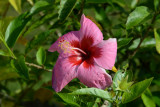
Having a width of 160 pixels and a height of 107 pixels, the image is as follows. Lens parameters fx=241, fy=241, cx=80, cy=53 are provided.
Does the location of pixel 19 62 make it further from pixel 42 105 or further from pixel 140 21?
pixel 42 105

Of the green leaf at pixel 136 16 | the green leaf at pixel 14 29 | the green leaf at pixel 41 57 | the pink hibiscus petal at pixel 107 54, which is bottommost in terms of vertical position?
the green leaf at pixel 41 57

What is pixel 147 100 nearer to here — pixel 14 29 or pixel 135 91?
pixel 135 91

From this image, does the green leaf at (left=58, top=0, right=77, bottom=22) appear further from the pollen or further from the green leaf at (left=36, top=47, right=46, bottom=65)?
the green leaf at (left=36, top=47, right=46, bottom=65)

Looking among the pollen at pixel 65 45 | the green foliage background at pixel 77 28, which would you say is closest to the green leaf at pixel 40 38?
the green foliage background at pixel 77 28

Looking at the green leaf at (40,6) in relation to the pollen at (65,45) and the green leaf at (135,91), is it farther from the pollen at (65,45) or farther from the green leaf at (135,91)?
the green leaf at (135,91)

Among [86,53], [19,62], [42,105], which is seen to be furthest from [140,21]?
[42,105]

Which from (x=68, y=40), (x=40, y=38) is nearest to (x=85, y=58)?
(x=68, y=40)

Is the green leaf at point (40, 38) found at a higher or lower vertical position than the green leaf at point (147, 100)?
higher

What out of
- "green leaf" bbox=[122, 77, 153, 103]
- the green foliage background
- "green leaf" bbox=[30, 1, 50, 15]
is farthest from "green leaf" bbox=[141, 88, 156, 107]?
"green leaf" bbox=[30, 1, 50, 15]
